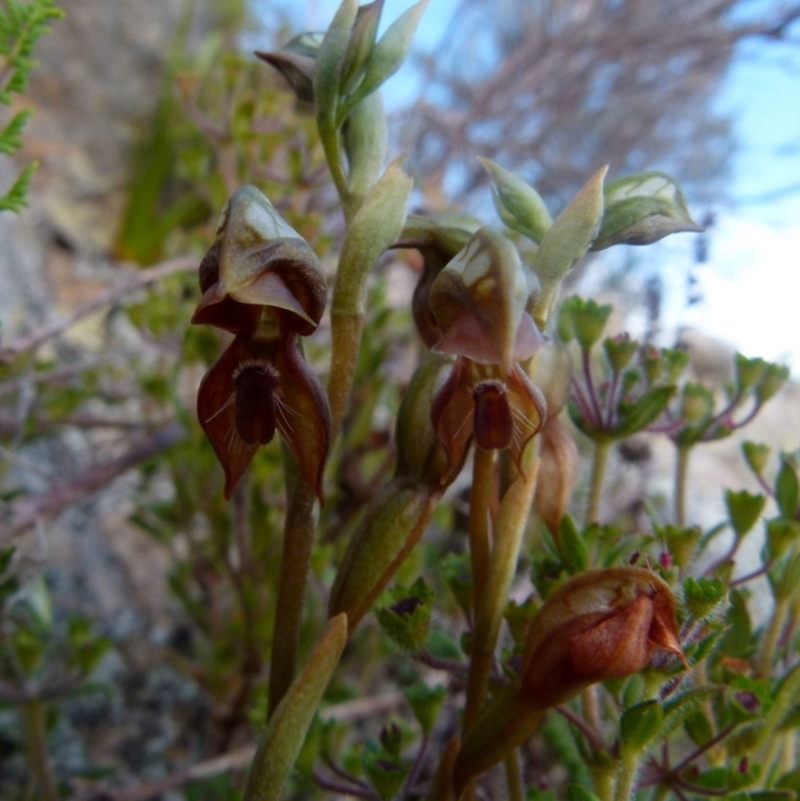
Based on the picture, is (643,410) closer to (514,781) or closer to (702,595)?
(702,595)

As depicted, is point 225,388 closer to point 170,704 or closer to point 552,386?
point 552,386

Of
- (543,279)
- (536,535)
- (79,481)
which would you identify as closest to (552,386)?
(543,279)

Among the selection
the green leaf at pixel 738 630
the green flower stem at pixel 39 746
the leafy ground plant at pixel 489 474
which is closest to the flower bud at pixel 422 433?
the leafy ground plant at pixel 489 474

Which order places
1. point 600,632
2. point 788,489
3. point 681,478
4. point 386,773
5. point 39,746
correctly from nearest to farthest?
point 600,632, point 386,773, point 788,489, point 681,478, point 39,746

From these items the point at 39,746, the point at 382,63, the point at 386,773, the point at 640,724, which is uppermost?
the point at 382,63

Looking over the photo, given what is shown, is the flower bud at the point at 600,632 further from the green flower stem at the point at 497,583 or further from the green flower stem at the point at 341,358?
the green flower stem at the point at 341,358

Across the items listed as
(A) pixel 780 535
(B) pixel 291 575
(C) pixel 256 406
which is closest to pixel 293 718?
(B) pixel 291 575
